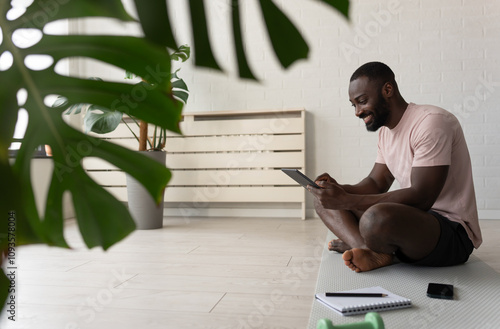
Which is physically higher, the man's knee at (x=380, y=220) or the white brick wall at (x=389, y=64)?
the white brick wall at (x=389, y=64)

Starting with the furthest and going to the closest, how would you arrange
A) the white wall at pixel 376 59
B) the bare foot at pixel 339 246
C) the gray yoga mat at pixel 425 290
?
1. the white wall at pixel 376 59
2. the bare foot at pixel 339 246
3. the gray yoga mat at pixel 425 290

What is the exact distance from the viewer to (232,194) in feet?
11.5

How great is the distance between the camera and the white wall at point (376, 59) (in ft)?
10.6

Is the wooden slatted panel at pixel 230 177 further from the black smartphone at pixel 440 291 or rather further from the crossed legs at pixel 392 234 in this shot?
the black smartphone at pixel 440 291

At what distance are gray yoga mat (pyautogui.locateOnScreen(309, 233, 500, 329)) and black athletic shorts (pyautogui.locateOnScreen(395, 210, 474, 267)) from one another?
0.10 ft

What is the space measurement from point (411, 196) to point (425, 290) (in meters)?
0.36

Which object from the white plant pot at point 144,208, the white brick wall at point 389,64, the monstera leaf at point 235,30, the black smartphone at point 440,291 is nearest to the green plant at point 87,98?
the monstera leaf at point 235,30

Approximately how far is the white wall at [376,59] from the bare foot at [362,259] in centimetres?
174

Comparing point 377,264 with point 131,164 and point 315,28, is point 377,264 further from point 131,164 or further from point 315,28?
point 315,28

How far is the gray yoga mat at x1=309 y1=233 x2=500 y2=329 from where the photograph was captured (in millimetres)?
1169

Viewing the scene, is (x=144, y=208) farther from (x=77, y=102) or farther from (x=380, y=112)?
(x=77, y=102)

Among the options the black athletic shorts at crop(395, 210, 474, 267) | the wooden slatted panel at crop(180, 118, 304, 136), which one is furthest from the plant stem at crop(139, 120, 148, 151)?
the black athletic shorts at crop(395, 210, 474, 267)

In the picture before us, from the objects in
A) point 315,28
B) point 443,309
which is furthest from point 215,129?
point 443,309

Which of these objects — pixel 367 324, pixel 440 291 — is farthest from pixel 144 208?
pixel 367 324
